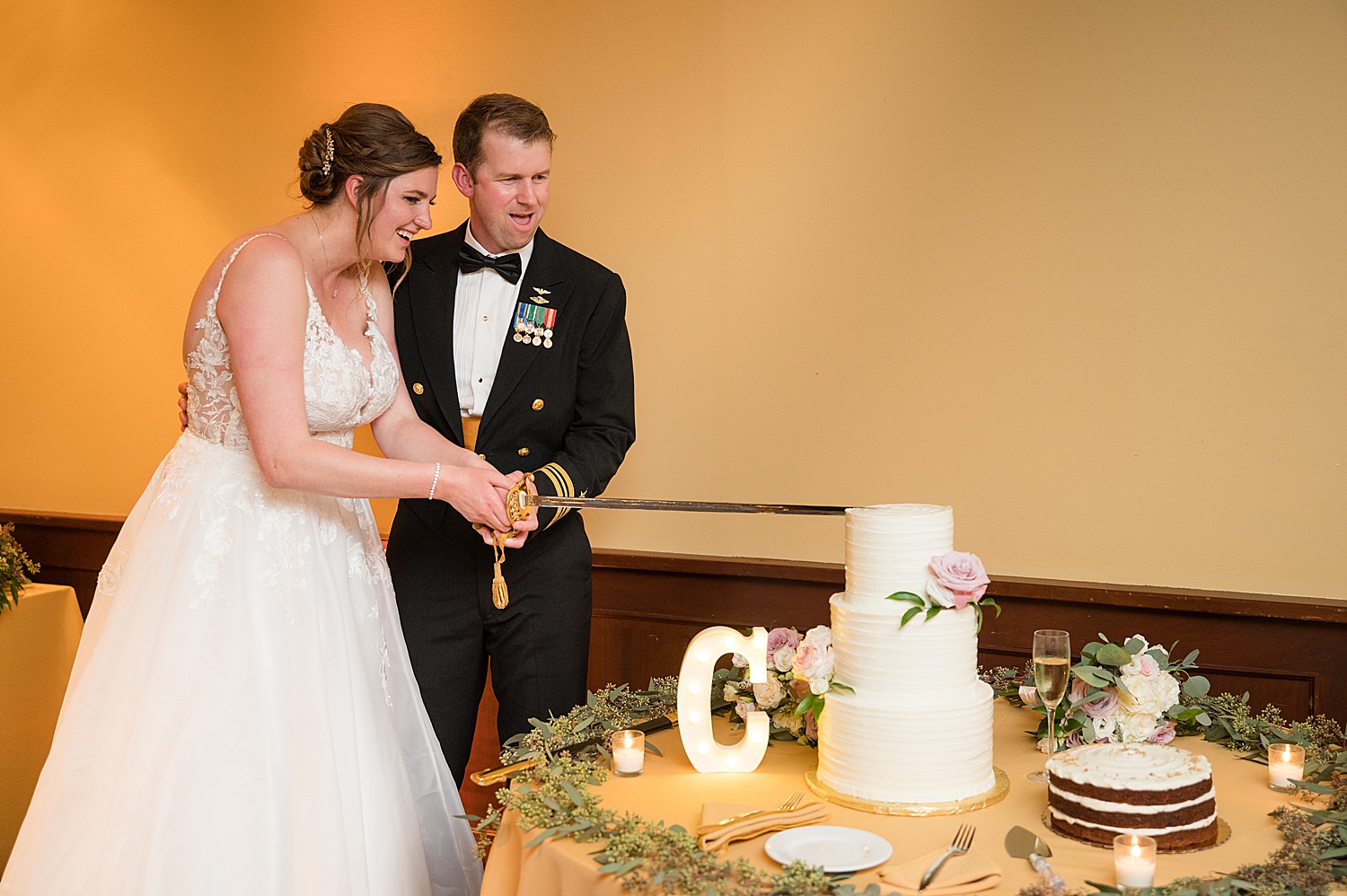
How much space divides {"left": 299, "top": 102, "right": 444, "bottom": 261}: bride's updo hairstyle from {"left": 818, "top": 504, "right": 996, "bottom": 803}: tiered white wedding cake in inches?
46.1

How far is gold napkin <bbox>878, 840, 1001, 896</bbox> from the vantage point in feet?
4.32

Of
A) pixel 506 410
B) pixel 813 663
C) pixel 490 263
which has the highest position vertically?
pixel 490 263

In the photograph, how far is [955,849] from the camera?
1.42 metres

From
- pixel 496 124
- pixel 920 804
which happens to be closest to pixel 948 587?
pixel 920 804

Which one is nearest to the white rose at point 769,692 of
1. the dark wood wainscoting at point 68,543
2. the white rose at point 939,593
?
the white rose at point 939,593

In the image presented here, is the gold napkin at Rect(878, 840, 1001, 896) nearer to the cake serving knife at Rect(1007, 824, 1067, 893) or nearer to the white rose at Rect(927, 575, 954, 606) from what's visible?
the cake serving knife at Rect(1007, 824, 1067, 893)

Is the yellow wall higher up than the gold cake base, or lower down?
higher up

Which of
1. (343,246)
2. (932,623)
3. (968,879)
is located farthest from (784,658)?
(343,246)

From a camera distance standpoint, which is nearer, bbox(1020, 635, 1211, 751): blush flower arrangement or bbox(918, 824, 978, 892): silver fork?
bbox(918, 824, 978, 892): silver fork

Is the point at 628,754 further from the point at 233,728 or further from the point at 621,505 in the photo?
the point at 233,728

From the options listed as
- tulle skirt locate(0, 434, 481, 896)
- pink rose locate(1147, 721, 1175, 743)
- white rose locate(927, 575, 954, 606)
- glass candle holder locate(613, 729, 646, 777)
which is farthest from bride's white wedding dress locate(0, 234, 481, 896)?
pink rose locate(1147, 721, 1175, 743)

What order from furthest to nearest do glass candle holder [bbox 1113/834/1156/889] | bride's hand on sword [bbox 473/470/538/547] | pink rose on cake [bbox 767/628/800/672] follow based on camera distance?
bride's hand on sword [bbox 473/470/538/547], pink rose on cake [bbox 767/628/800/672], glass candle holder [bbox 1113/834/1156/889]

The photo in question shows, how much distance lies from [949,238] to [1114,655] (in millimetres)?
1383

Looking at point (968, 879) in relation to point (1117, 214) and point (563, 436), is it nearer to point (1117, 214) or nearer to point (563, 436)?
point (563, 436)
